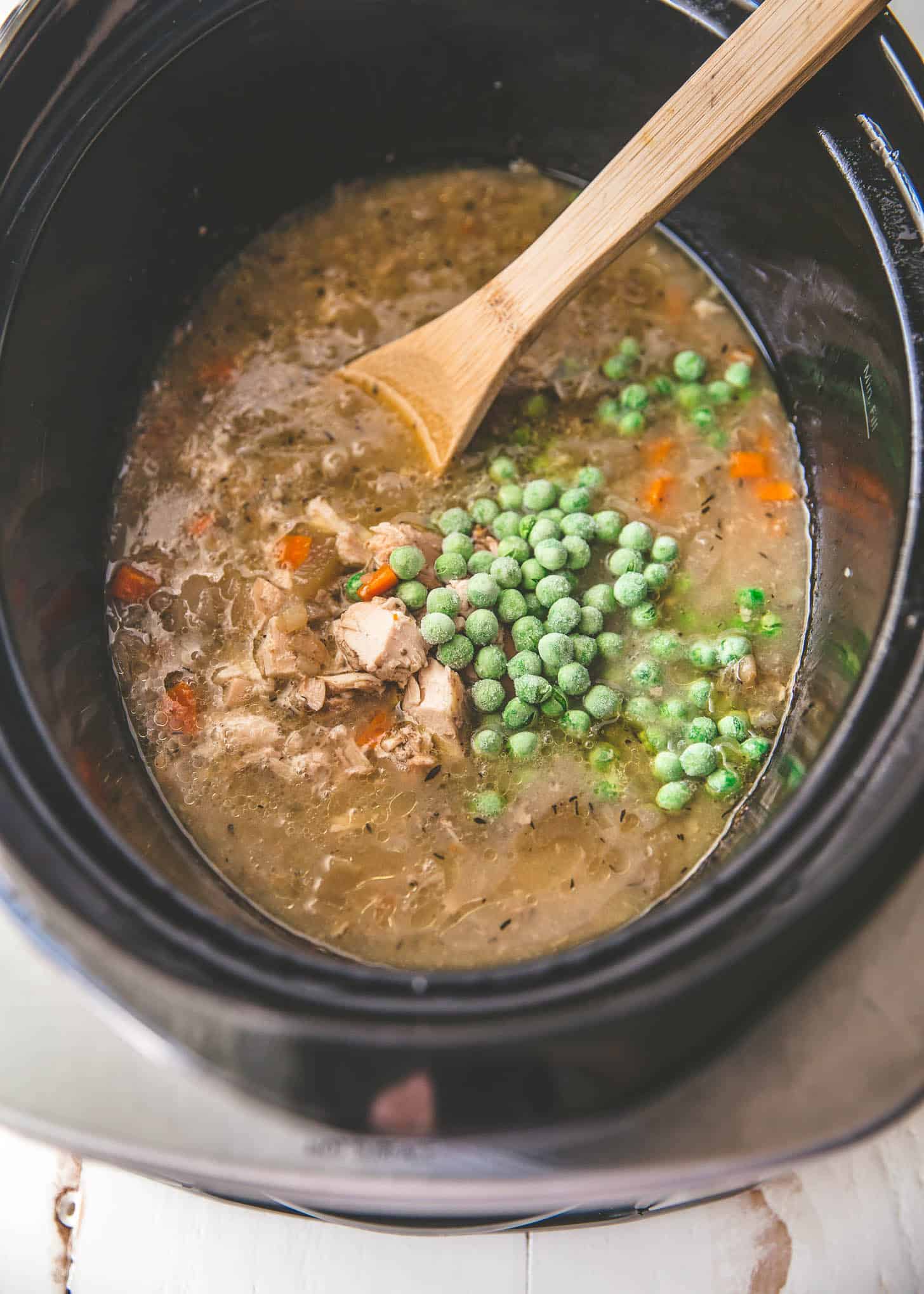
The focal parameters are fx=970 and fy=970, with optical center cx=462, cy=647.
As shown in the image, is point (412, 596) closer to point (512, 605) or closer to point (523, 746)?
point (512, 605)

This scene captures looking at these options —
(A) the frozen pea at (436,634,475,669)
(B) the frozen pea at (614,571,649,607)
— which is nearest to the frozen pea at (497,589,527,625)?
(A) the frozen pea at (436,634,475,669)

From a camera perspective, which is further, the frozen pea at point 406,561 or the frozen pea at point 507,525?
the frozen pea at point 507,525

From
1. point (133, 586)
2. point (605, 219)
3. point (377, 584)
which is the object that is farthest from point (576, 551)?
point (133, 586)

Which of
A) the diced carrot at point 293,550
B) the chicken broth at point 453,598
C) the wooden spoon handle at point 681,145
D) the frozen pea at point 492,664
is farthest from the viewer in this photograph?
the diced carrot at point 293,550

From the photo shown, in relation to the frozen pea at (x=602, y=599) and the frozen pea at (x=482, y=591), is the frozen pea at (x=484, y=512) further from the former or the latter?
the frozen pea at (x=602, y=599)

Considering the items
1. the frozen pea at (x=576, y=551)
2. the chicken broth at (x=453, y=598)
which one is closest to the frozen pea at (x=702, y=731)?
the chicken broth at (x=453, y=598)

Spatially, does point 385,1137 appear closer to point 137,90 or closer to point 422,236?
point 137,90
